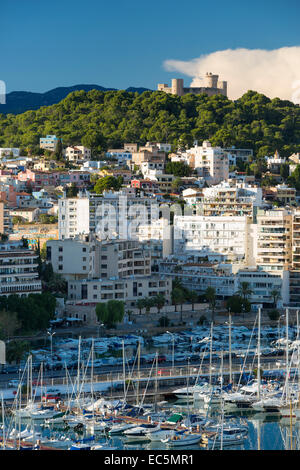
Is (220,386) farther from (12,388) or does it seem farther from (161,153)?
(161,153)

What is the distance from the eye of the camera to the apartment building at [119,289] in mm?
27562

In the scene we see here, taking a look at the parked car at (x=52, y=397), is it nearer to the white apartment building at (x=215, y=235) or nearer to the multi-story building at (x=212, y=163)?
the white apartment building at (x=215, y=235)

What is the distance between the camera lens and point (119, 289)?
28.0 metres

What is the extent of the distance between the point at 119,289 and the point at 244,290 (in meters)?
3.76

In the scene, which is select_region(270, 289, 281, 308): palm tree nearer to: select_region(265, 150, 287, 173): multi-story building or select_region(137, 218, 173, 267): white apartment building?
select_region(137, 218, 173, 267): white apartment building

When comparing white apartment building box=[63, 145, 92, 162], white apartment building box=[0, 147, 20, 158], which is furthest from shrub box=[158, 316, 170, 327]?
white apartment building box=[0, 147, 20, 158]

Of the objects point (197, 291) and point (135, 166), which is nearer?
point (197, 291)

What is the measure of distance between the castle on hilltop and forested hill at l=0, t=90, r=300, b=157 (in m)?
2.63

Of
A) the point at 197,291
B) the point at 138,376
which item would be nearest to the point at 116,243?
the point at 197,291

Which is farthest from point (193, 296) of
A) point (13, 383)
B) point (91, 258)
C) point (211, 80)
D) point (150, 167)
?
point (211, 80)

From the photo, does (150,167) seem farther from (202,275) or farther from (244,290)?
(244,290)

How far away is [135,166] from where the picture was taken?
45812mm

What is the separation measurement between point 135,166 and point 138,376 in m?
27.0

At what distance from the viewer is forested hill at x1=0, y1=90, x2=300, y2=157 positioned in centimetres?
5094
